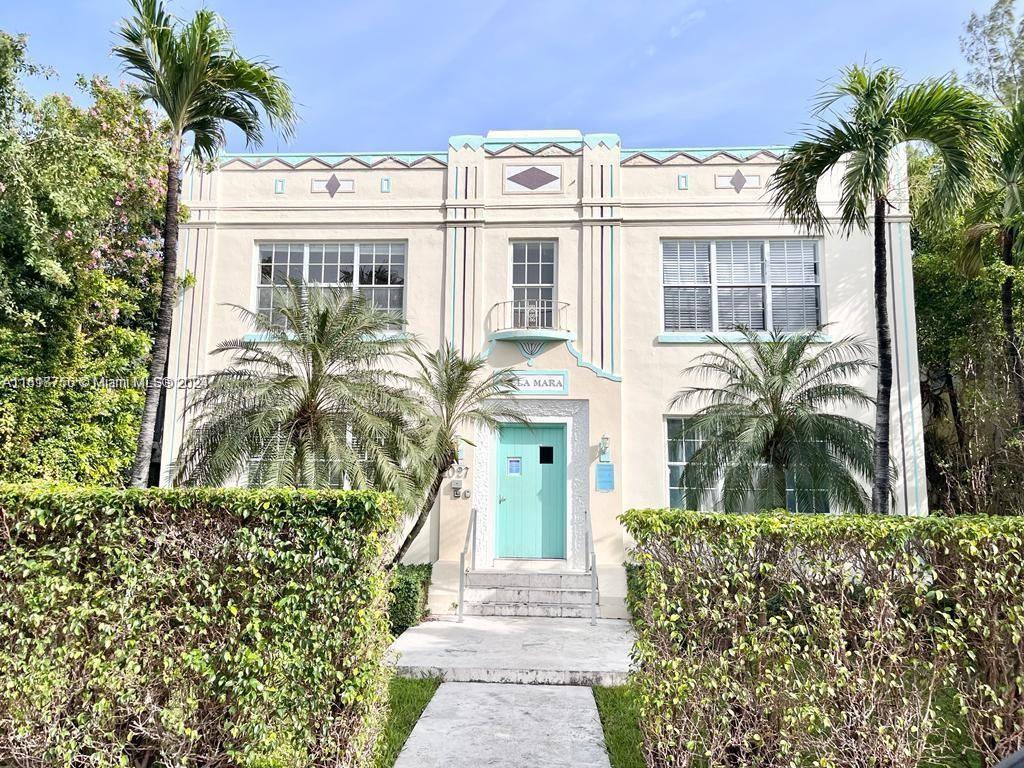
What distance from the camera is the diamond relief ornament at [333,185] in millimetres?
13680

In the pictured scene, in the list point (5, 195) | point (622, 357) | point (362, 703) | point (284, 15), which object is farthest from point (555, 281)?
point (362, 703)

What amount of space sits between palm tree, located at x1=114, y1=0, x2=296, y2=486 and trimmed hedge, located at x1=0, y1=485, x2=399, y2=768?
5.34 metres

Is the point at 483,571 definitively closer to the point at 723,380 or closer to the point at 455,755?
the point at 723,380

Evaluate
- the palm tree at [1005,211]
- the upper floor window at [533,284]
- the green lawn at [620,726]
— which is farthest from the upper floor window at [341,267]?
the palm tree at [1005,211]

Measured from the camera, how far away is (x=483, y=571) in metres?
11.5

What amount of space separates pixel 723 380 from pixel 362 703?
9550mm

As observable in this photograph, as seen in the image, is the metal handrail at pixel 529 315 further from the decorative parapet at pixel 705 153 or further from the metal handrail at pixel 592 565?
the metal handrail at pixel 592 565

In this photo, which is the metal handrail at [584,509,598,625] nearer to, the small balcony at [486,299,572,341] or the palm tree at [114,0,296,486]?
the small balcony at [486,299,572,341]

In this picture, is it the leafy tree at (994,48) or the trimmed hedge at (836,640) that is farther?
the leafy tree at (994,48)

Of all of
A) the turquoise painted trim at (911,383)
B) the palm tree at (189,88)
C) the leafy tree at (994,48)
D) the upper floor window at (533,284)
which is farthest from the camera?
the leafy tree at (994,48)

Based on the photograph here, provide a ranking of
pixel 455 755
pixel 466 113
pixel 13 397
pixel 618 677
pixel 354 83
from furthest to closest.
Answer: pixel 466 113, pixel 13 397, pixel 354 83, pixel 618 677, pixel 455 755

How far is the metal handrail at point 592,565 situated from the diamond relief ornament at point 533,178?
623 cm

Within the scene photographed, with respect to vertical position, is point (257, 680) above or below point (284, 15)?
below

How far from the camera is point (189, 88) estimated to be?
9.09m
